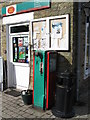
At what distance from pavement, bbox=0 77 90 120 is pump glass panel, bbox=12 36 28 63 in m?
1.54

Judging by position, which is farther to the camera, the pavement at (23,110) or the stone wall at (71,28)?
the stone wall at (71,28)

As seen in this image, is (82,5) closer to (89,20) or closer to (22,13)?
(89,20)

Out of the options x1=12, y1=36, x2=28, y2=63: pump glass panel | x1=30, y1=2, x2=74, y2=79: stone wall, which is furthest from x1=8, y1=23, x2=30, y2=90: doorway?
x1=30, y1=2, x2=74, y2=79: stone wall

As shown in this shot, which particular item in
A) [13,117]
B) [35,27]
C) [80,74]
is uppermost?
[35,27]

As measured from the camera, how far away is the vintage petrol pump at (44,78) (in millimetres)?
4754

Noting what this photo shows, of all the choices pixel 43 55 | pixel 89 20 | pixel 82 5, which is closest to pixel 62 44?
pixel 43 55

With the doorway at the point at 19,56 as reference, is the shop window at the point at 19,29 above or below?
above

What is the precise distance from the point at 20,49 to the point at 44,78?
2.40 meters

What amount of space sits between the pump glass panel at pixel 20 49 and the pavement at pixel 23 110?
1.54 m

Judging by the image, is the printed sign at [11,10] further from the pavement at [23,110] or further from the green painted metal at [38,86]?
the pavement at [23,110]

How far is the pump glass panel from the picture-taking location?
6605mm

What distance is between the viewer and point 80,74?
5.81 metres

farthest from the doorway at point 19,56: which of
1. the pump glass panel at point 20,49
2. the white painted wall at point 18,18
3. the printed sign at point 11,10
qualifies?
the printed sign at point 11,10

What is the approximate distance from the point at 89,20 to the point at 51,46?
2.03m
